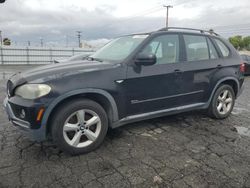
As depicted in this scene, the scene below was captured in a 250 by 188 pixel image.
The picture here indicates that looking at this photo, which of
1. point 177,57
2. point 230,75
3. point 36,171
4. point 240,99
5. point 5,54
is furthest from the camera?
point 5,54

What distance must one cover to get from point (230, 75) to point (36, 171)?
3856mm

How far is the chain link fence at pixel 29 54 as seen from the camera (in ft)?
73.9

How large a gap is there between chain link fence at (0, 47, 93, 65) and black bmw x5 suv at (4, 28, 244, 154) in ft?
66.8

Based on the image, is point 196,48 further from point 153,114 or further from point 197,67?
point 153,114

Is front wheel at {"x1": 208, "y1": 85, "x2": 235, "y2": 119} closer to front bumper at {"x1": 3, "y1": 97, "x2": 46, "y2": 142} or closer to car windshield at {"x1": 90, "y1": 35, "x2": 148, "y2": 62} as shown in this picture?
car windshield at {"x1": 90, "y1": 35, "x2": 148, "y2": 62}

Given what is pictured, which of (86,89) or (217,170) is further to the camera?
(86,89)

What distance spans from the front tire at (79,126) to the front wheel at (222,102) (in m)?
2.40

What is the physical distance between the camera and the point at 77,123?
9.93 feet

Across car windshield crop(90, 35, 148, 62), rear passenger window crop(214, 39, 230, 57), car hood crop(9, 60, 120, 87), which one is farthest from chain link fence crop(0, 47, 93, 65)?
car hood crop(9, 60, 120, 87)

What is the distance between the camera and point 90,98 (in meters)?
3.15

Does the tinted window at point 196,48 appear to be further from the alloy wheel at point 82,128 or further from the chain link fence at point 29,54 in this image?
the chain link fence at point 29,54

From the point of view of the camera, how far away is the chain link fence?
2252cm

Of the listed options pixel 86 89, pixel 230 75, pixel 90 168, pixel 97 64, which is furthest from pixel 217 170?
pixel 230 75

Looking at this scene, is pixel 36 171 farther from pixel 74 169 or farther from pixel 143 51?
pixel 143 51
